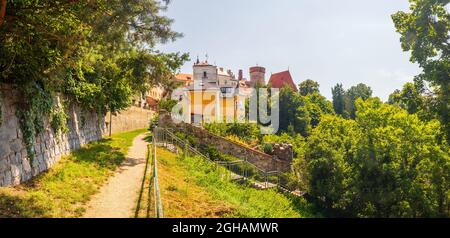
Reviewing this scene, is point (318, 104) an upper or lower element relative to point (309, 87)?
lower

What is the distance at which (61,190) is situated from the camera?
10.9 m

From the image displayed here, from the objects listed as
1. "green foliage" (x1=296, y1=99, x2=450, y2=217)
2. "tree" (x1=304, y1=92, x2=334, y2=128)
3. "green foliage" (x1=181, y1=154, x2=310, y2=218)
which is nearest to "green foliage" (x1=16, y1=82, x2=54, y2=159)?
"green foliage" (x1=181, y1=154, x2=310, y2=218)

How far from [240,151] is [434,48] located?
16123 millimetres

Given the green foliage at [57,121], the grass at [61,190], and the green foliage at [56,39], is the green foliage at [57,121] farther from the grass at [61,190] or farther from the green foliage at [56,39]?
the grass at [61,190]

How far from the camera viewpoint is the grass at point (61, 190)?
8820 mm

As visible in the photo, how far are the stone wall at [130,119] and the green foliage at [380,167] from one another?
59.8 ft

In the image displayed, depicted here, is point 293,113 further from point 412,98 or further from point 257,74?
point 257,74

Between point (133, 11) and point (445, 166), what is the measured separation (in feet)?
60.2

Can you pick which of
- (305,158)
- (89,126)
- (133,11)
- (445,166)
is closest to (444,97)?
(445,166)

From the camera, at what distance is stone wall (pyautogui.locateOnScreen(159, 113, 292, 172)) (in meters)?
27.8

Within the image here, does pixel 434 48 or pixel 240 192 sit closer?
pixel 434 48

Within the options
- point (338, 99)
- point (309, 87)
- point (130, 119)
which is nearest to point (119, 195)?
point (130, 119)
